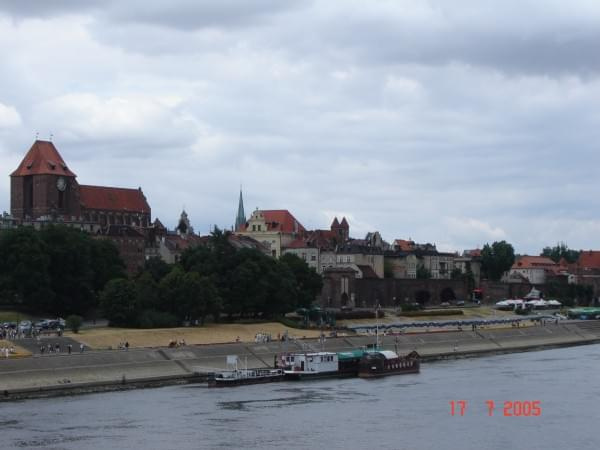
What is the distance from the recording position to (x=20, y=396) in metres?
72.9

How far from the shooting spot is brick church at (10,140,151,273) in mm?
165875

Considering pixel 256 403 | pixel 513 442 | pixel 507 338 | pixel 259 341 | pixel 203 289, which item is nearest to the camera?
pixel 513 442

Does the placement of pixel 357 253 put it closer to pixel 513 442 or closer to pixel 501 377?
pixel 501 377

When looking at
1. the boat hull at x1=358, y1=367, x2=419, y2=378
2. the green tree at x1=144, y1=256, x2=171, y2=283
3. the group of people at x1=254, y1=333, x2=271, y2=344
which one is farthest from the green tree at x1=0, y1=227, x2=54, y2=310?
the boat hull at x1=358, y1=367, x2=419, y2=378

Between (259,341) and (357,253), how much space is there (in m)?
83.1

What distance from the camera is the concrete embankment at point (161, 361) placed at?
7581 centimetres

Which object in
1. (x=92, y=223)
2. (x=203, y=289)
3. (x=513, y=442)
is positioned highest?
(x=92, y=223)

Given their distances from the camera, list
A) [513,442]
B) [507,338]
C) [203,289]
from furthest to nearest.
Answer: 1. [507,338]
2. [203,289]
3. [513,442]

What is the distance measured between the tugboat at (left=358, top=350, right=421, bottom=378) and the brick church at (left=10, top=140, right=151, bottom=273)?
76.2m

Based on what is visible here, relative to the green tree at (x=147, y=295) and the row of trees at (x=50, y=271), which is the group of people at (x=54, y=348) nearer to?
the green tree at (x=147, y=295)

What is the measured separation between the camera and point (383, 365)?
92.3 meters

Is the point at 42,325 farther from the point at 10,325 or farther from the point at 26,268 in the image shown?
the point at 26,268

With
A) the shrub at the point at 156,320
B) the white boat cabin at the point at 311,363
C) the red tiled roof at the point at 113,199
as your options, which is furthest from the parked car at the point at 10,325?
the red tiled roof at the point at 113,199

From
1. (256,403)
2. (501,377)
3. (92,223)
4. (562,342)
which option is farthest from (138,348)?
(92,223)
